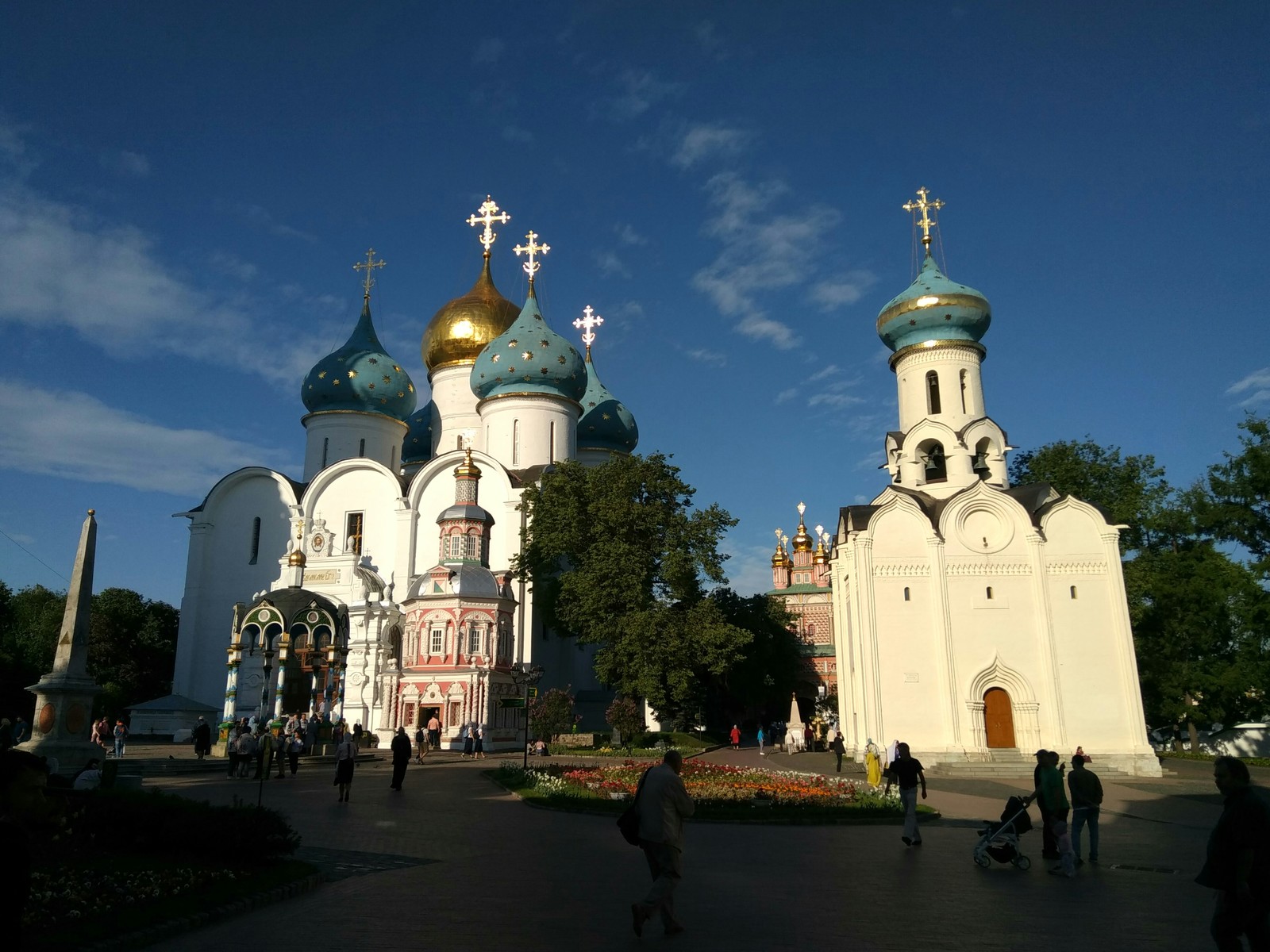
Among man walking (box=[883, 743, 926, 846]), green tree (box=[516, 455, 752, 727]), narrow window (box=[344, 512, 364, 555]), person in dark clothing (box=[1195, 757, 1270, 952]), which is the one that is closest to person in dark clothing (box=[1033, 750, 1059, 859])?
man walking (box=[883, 743, 926, 846])

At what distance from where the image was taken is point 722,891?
7.76 metres

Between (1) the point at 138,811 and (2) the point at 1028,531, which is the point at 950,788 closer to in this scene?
(2) the point at 1028,531

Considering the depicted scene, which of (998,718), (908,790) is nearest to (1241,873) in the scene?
(908,790)

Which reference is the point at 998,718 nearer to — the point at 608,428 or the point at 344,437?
the point at 608,428


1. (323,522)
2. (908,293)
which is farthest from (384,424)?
(908,293)

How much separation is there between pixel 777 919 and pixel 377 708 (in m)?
28.6

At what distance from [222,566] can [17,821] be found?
38233 mm

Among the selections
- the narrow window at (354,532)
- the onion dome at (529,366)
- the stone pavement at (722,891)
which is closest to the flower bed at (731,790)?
the stone pavement at (722,891)

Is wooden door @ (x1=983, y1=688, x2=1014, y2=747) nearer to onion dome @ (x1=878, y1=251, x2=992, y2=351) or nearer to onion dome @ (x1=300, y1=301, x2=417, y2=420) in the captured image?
onion dome @ (x1=878, y1=251, x2=992, y2=351)

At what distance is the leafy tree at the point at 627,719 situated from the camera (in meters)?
29.6

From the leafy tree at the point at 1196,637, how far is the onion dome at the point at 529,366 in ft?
75.8

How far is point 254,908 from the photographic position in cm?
697

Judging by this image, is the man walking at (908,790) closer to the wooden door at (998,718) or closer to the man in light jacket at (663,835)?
the man in light jacket at (663,835)

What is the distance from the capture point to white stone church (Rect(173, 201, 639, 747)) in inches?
1252
